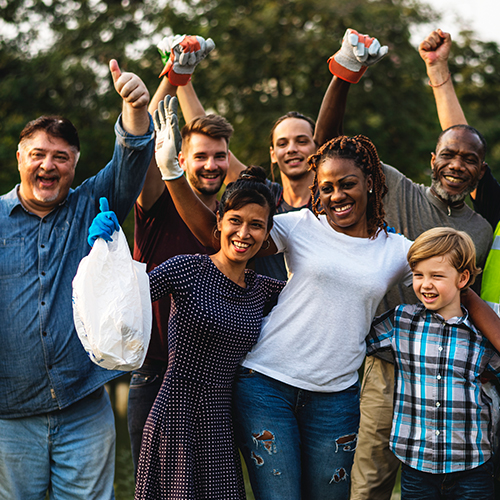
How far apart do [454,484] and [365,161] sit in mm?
1546

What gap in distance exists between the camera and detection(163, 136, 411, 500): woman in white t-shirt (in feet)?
8.77

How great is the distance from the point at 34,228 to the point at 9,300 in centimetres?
36

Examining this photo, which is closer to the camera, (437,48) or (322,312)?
(322,312)

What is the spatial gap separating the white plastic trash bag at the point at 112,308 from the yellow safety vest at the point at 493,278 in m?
1.85

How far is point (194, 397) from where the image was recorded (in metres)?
2.63

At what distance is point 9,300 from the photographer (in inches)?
113


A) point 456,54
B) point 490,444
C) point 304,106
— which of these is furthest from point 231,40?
point 490,444

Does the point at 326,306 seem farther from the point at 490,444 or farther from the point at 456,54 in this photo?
the point at 456,54

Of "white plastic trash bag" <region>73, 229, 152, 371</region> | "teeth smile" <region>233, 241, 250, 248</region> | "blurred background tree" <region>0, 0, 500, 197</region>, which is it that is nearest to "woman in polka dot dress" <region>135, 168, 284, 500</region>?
"teeth smile" <region>233, 241, 250, 248</region>

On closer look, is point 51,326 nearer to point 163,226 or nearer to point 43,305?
point 43,305

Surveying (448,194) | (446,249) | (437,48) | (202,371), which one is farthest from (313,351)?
(437,48)


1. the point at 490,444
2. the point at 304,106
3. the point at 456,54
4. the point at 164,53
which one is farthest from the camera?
the point at 456,54

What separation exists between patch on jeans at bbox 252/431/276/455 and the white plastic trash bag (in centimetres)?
62

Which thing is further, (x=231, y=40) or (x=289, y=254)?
(x=231, y=40)
